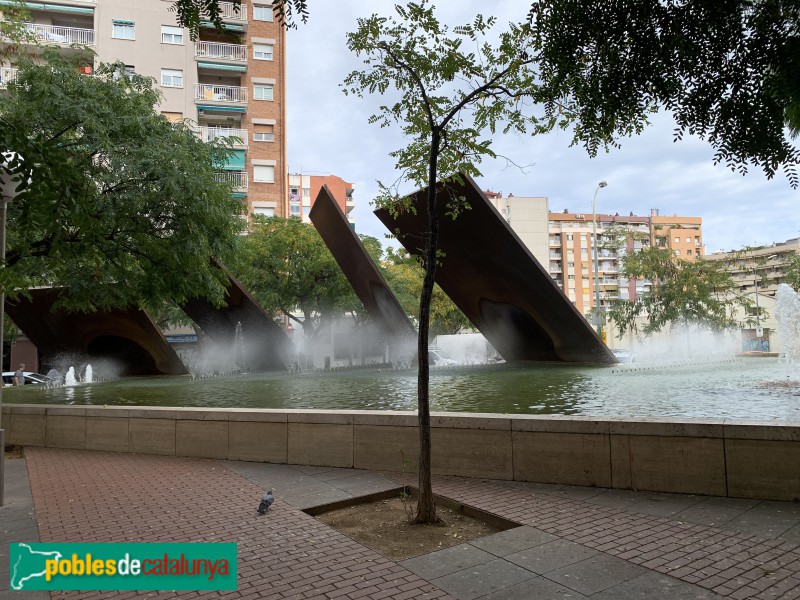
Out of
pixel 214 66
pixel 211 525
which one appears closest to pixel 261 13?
pixel 214 66

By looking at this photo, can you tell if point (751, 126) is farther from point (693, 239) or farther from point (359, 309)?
point (693, 239)

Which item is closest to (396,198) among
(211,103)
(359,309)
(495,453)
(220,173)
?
(495,453)

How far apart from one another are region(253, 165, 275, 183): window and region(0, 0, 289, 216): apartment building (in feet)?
0.20

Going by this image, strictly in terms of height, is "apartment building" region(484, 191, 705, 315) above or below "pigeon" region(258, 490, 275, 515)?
above

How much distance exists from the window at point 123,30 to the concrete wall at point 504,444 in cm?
3324

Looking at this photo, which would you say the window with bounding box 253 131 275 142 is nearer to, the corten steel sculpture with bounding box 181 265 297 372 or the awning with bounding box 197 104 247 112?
the awning with bounding box 197 104 247 112

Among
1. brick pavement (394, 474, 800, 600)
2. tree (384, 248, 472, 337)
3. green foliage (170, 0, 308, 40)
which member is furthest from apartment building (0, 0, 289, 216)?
green foliage (170, 0, 308, 40)

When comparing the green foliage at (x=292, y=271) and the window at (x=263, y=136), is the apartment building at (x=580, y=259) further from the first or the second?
the green foliage at (x=292, y=271)

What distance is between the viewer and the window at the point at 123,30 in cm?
3484

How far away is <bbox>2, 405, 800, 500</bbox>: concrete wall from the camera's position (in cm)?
507

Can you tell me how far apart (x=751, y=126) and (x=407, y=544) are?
342 centimetres

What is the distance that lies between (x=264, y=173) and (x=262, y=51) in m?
7.98

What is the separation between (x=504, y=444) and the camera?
20.0 ft

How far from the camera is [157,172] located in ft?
36.0
